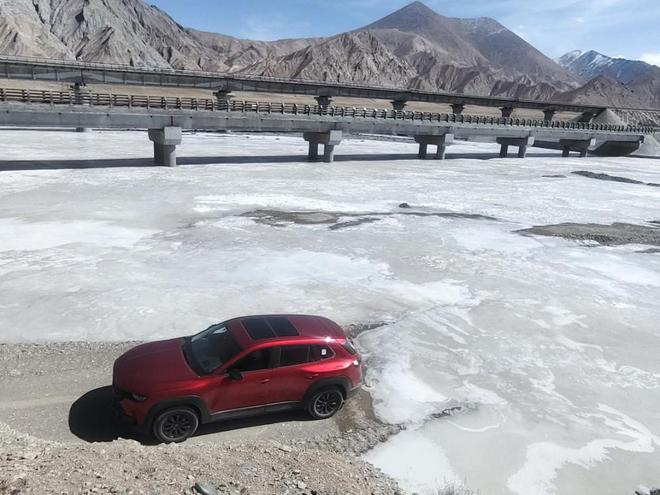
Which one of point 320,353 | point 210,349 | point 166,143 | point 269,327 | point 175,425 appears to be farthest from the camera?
point 166,143

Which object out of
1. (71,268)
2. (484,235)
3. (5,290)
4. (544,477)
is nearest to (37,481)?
(544,477)

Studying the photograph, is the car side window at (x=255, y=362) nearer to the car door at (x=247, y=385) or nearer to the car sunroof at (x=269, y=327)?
the car door at (x=247, y=385)

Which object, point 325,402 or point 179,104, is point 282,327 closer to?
point 325,402

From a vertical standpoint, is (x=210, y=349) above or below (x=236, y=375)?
above

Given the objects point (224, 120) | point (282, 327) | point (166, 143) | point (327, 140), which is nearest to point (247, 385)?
point (282, 327)

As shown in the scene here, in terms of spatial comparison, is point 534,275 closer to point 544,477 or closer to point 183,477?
point 544,477

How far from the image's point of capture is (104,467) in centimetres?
579

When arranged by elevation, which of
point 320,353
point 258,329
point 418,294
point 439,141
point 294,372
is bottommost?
point 418,294

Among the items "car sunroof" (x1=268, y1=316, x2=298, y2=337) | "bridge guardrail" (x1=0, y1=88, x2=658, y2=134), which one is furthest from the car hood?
"bridge guardrail" (x1=0, y1=88, x2=658, y2=134)

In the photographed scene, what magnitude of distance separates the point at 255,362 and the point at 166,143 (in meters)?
31.2

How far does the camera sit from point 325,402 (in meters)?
8.45

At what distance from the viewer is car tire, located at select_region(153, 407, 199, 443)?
24.2 feet

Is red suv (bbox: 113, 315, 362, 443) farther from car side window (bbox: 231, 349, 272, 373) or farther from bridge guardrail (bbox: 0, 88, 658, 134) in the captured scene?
bridge guardrail (bbox: 0, 88, 658, 134)

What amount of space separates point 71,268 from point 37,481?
10.9 meters
